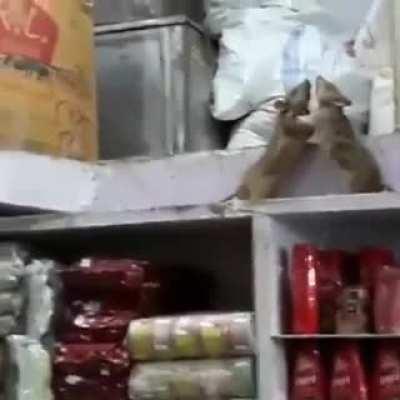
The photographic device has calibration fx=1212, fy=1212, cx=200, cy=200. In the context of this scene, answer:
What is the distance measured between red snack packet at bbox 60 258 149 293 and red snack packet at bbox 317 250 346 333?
0.98 feet

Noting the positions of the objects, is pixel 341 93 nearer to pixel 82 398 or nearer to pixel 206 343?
pixel 206 343

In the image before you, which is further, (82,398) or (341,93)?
(341,93)

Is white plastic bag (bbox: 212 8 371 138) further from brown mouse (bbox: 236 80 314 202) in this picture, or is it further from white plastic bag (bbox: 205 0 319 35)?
brown mouse (bbox: 236 80 314 202)

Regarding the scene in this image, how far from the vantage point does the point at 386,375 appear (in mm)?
1814

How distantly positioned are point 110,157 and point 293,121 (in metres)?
0.52

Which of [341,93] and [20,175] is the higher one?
[341,93]

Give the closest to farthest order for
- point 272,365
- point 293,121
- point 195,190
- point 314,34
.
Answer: point 272,365 < point 293,121 < point 195,190 < point 314,34

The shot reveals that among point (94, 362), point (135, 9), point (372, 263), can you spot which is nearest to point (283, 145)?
point (372, 263)

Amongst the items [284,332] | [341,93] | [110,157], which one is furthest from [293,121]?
[110,157]

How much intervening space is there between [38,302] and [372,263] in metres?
0.54

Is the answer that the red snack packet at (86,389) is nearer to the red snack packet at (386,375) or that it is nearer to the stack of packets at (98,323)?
the stack of packets at (98,323)

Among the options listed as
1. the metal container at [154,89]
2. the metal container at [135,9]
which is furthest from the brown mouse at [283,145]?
the metal container at [135,9]

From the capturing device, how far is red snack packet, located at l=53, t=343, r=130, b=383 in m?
1.92

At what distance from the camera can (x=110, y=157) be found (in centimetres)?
235
